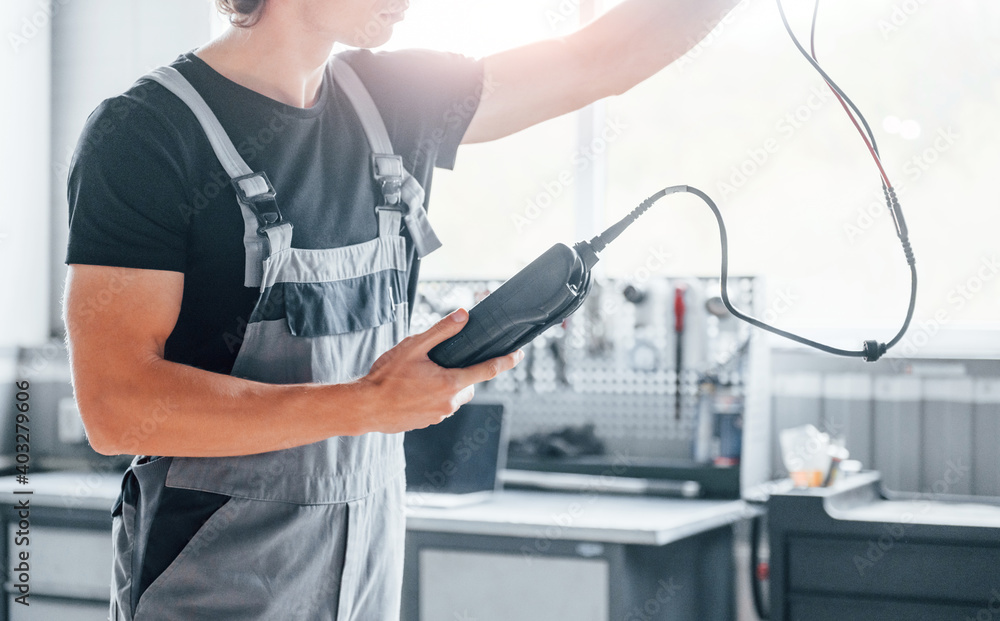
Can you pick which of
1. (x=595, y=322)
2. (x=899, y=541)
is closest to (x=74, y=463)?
(x=595, y=322)

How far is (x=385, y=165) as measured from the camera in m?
1.07

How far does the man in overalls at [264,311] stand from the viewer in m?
0.85

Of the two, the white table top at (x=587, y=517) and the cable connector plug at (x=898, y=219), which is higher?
the cable connector plug at (x=898, y=219)

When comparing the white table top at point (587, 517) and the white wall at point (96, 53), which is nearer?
the white table top at point (587, 517)

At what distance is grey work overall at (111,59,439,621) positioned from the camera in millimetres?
926

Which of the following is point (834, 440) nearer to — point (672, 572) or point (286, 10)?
point (672, 572)

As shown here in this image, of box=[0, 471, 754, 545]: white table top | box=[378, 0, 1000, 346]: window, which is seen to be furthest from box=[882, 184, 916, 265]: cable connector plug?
box=[378, 0, 1000, 346]: window

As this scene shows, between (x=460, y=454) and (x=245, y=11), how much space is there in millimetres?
1310

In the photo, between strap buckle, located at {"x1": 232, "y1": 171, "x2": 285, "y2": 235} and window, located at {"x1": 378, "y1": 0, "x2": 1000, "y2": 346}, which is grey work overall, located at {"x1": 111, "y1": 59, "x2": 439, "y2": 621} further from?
window, located at {"x1": 378, "y1": 0, "x2": 1000, "y2": 346}

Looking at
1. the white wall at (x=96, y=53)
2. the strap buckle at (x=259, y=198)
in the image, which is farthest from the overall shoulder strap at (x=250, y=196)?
the white wall at (x=96, y=53)

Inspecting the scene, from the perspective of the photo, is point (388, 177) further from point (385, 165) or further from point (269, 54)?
point (269, 54)

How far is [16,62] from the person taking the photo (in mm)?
2807

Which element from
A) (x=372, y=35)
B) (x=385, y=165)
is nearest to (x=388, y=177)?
(x=385, y=165)

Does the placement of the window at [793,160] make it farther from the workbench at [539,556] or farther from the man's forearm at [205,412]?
the man's forearm at [205,412]
